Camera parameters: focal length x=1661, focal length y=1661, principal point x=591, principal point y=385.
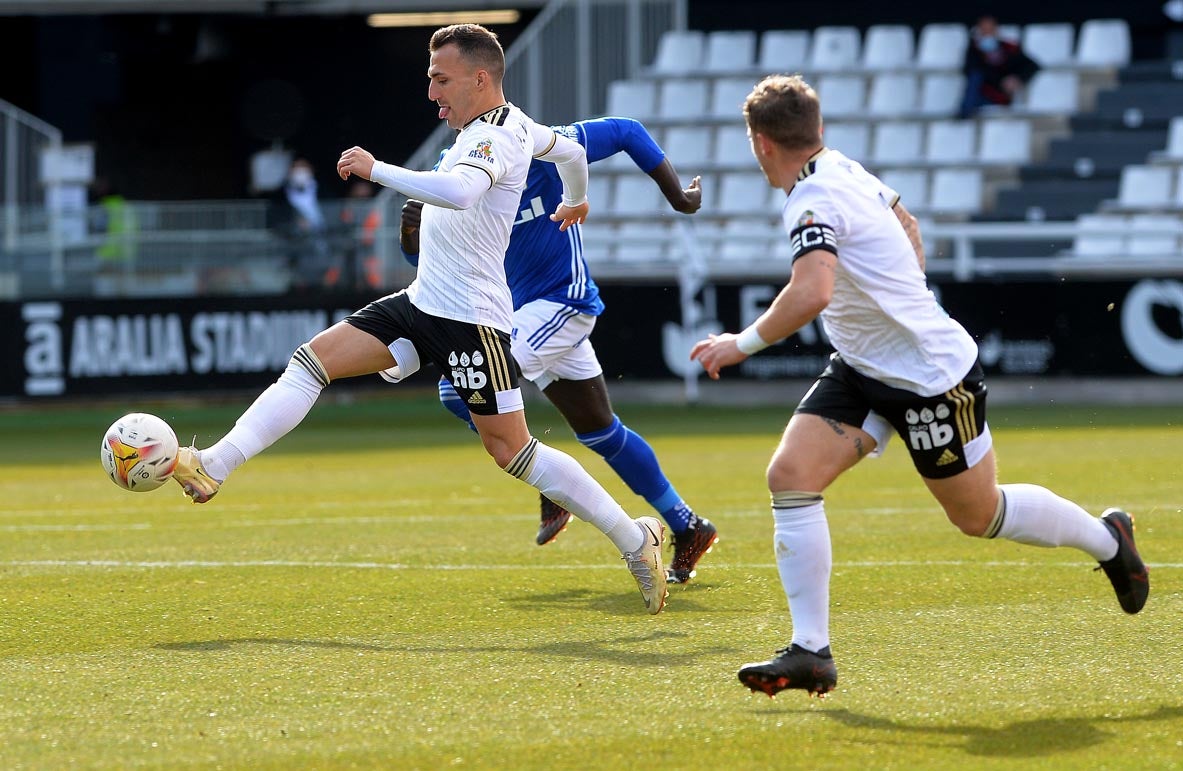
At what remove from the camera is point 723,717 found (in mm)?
4672

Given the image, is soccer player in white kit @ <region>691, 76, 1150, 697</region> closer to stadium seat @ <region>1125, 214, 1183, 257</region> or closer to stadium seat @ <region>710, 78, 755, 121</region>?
stadium seat @ <region>1125, 214, 1183, 257</region>

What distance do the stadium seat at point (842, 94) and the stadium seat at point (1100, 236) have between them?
3.79 meters

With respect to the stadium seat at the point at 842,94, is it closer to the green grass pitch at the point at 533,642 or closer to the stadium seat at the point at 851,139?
the stadium seat at the point at 851,139

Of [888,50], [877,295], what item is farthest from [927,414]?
[888,50]

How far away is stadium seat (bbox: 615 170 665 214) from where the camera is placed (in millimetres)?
22922

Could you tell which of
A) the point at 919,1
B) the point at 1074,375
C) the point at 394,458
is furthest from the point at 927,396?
the point at 919,1

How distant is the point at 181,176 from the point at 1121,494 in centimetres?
2291

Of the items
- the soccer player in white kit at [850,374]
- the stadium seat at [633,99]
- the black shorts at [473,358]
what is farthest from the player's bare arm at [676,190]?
the stadium seat at [633,99]

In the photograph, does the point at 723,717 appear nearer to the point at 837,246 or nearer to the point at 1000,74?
the point at 837,246

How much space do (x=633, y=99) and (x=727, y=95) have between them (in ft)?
4.46

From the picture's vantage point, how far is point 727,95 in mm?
24000

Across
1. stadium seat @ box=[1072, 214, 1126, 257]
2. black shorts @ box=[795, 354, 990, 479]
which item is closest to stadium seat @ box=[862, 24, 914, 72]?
stadium seat @ box=[1072, 214, 1126, 257]

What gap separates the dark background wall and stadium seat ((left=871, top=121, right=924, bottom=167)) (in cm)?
796

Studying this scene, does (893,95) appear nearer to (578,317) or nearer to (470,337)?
(578,317)
